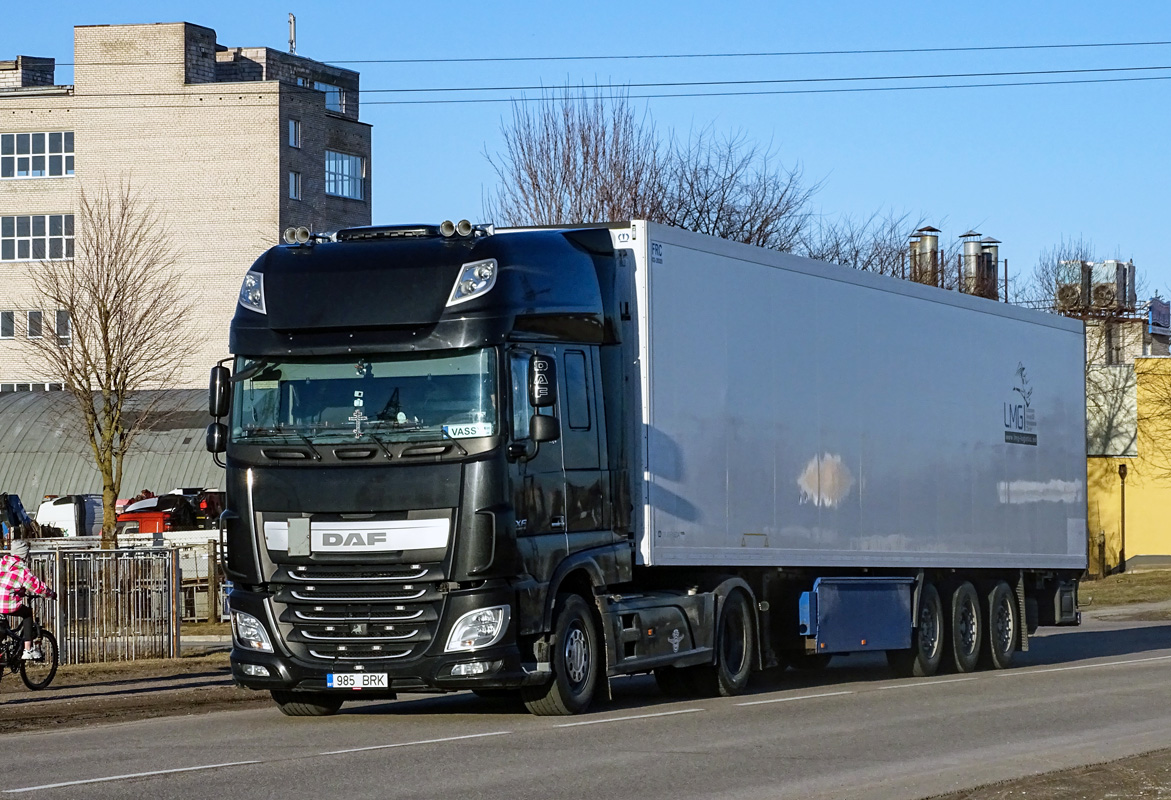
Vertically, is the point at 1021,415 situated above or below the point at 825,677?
above

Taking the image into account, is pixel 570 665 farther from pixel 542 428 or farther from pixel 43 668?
pixel 43 668

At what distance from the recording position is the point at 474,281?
1337cm

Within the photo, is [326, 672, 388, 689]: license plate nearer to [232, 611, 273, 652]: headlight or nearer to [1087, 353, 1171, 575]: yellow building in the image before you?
[232, 611, 273, 652]: headlight

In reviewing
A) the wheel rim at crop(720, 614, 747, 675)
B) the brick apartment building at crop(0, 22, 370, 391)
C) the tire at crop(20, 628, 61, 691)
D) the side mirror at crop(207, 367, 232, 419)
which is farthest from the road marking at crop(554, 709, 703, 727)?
the brick apartment building at crop(0, 22, 370, 391)

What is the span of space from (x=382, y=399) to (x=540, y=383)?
1183 mm

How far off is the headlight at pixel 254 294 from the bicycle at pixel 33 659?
656 cm

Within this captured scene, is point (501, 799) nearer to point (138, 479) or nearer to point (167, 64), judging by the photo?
point (138, 479)

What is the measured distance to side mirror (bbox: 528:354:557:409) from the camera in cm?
1326

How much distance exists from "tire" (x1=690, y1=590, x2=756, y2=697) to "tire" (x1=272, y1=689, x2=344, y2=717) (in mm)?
3559

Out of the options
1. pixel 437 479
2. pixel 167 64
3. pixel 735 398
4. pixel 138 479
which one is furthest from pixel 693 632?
pixel 167 64

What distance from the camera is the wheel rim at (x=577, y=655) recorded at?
14.0 meters

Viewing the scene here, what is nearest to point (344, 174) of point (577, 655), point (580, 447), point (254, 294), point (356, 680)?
point (254, 294)

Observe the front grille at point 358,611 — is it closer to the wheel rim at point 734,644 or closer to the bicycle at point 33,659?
the wheel rim at point 734,644

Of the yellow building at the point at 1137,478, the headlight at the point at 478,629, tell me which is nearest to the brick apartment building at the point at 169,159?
the yellow building at the point at 1137,478
